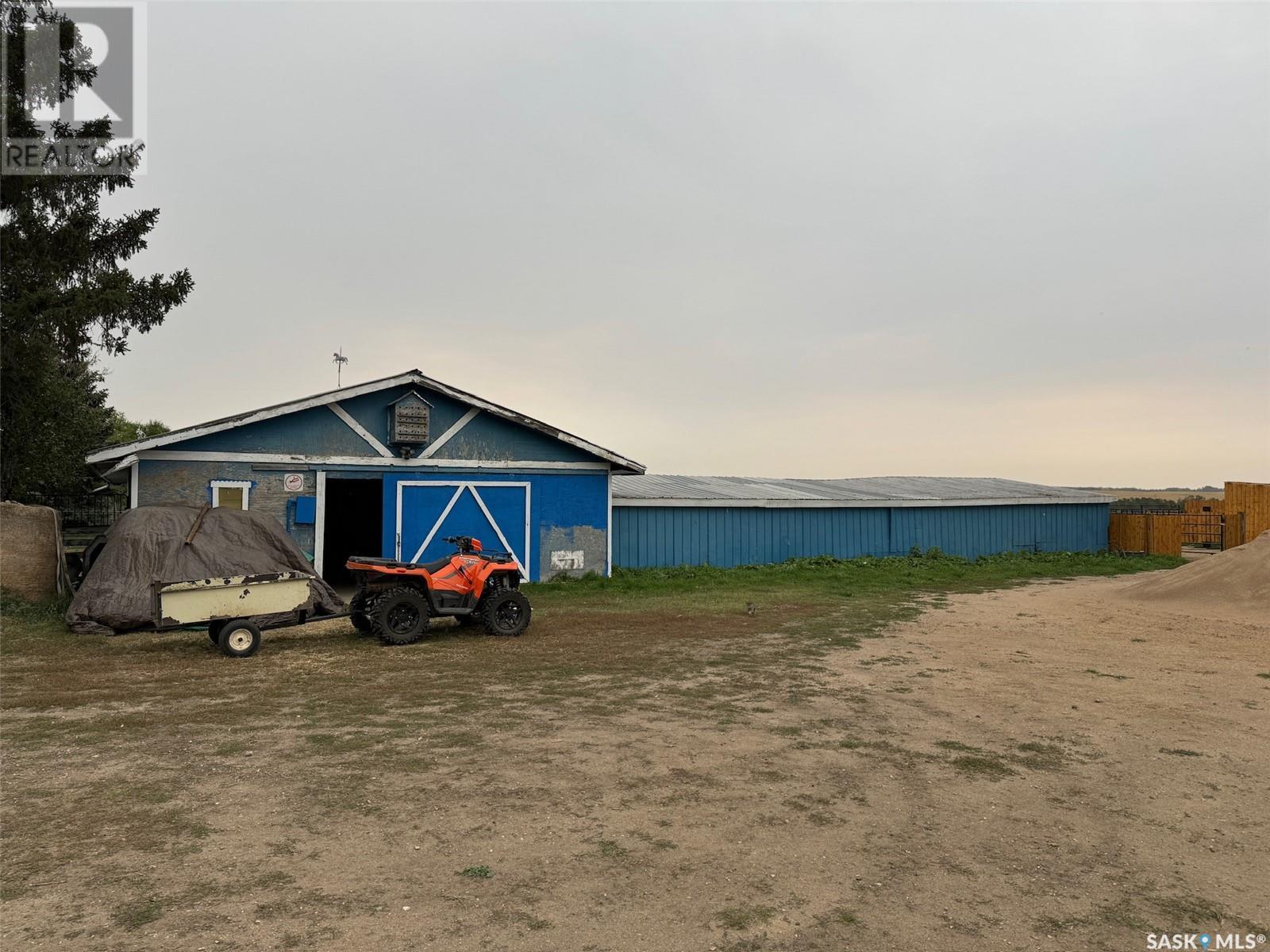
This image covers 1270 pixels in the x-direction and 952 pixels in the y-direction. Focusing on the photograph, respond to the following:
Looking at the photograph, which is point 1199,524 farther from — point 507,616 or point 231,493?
point 231,493

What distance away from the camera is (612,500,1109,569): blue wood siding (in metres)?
21.4

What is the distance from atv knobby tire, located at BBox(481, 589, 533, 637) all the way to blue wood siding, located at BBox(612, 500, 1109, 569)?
912cm

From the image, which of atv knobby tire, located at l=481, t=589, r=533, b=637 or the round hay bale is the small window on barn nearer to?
the round hay bale

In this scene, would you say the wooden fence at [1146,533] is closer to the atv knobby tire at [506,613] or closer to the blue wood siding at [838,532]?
the blue wood siding at [838,532]

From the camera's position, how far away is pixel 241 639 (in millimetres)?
10258

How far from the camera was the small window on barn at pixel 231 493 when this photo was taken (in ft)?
49.3

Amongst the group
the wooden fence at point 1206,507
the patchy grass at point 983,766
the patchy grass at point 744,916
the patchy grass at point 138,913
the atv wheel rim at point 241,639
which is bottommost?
the patchy grass at point 983,766

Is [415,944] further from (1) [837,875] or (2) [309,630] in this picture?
(2) [309,630]

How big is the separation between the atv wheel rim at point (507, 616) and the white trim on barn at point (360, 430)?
5.90 meters

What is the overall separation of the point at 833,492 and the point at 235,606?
19.7 metres

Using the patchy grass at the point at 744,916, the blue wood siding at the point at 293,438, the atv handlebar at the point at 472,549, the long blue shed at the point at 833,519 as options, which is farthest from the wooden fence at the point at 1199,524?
the patchy grass at the point at 744,916

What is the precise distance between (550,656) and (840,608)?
6.40 meters

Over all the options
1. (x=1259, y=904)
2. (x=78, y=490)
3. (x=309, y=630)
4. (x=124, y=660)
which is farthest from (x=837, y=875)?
(x=78, y=490)

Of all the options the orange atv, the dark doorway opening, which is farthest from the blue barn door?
the dark doorway opening
